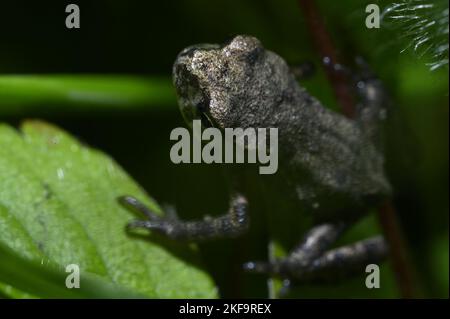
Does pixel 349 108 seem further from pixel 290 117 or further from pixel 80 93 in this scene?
pixel 80 93

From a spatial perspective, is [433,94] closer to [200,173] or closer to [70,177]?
[200,173]

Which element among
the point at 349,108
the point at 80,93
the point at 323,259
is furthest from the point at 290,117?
the point at 80,93

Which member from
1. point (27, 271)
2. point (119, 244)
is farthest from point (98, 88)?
point (27, 271)

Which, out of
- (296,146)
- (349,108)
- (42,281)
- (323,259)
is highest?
(349,108)

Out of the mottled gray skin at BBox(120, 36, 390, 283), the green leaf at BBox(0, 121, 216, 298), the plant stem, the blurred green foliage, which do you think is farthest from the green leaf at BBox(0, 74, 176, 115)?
the plant stem

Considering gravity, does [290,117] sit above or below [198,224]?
above

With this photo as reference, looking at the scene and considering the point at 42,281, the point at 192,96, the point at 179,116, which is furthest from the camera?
the point at 179,116

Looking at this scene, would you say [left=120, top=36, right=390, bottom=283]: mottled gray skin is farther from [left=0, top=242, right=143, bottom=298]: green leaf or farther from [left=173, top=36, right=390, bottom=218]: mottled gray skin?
[left=0, top=242, right=143, bottom=298]: green leaf
